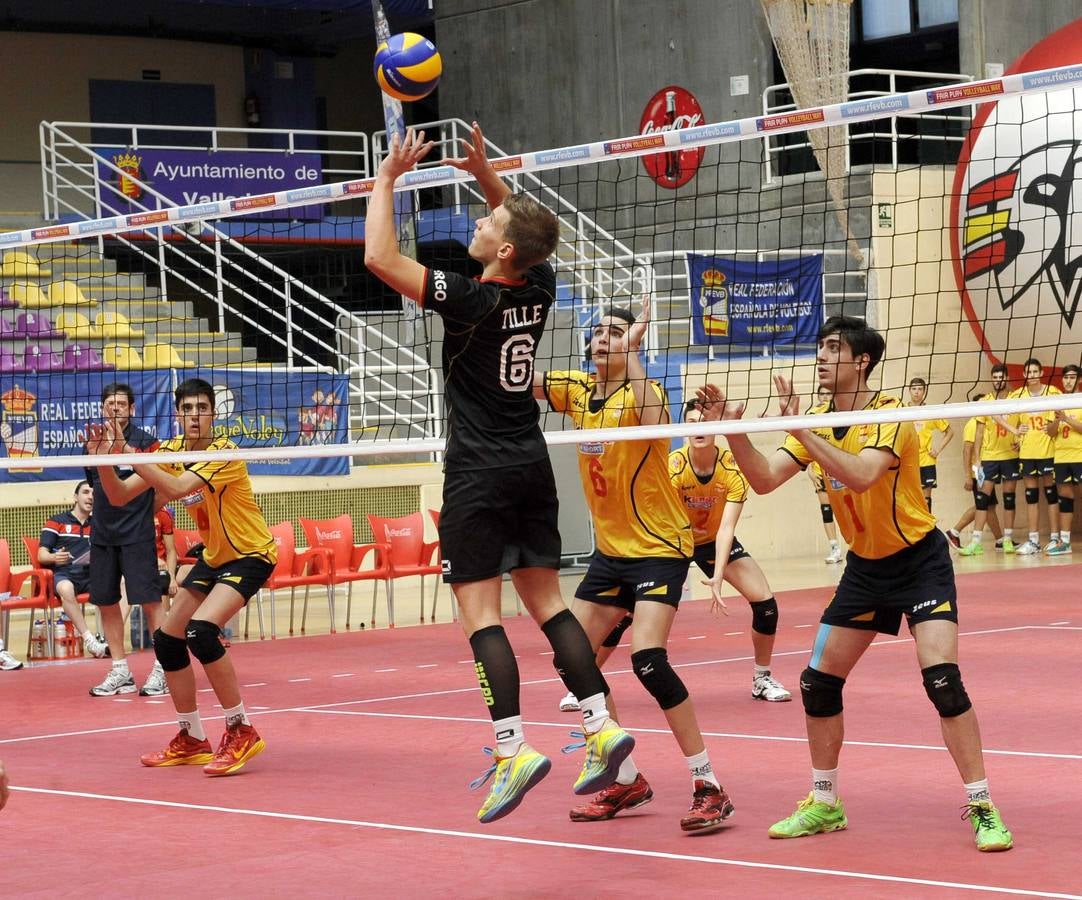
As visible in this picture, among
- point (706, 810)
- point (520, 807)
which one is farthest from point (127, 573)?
point (706, 810)

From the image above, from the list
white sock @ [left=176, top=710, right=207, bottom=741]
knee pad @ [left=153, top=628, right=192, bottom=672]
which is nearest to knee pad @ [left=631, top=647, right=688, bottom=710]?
knee pad @ [left=153, top=628, right=192, bottom=672]

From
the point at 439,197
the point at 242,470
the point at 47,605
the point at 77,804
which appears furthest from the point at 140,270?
the point at 77,804

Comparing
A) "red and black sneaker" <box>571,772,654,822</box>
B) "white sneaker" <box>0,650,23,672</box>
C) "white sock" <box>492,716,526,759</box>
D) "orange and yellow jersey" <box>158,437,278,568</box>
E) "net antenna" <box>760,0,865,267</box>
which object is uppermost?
"net antenna" <box>760,0,865,267</box>

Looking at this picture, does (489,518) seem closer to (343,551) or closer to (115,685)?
(115,685)

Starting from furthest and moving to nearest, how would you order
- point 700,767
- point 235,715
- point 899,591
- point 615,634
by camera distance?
point 615,634
point 235,715
point 700,767
point 899,591

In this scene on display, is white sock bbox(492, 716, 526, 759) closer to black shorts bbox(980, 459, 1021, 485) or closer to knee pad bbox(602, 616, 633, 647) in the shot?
knee pad bbox(602, 616, 633, 647)

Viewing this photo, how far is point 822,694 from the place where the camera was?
19.5 ft

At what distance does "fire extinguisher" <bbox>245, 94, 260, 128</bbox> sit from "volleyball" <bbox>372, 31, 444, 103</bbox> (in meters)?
19.7

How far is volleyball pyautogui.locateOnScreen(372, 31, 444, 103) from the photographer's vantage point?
686 cm

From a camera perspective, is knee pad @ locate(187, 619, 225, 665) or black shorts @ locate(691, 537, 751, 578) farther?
black shorts @ locate(691, 537, 751, 578)

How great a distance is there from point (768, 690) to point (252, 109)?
740 inches

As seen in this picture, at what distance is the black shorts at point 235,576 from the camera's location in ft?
26.2

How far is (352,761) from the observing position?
8.00 meters

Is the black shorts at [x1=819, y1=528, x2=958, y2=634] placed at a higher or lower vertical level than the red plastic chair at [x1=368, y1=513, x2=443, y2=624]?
higher
